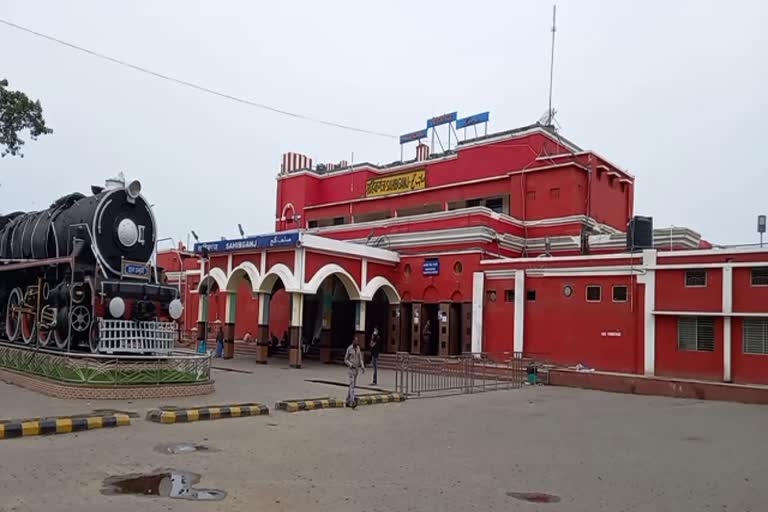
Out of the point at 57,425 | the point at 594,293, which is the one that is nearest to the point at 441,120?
the point at 594,293

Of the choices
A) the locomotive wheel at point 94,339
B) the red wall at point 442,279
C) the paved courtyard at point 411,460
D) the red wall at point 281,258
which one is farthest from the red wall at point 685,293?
the locomotive wheel at point 94,339

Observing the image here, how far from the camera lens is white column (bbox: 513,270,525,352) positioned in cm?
2456

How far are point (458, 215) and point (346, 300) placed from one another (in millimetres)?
6777

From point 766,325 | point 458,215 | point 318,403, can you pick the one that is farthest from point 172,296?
point 766,325

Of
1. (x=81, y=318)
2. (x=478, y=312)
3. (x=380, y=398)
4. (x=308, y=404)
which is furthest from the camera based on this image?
(x=478, y=312)

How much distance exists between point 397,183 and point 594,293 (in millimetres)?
15384

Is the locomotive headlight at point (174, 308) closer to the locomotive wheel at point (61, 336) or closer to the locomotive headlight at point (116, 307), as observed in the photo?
the locomotive headlight at point (116, 307)

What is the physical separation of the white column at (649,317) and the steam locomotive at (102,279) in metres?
14.6

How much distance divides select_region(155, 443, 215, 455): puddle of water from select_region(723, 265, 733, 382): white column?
16439mm

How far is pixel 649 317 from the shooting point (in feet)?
70.6

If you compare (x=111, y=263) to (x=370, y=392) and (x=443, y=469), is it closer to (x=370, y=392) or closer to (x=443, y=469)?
(x=370, y=392)

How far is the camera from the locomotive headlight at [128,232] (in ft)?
52.6

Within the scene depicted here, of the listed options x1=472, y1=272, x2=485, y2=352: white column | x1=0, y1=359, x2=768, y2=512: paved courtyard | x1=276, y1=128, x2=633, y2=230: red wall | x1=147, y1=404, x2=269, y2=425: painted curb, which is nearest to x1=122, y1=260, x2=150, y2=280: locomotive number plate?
x1=0, y1=359, x2=768, y2=512: paved courtyard

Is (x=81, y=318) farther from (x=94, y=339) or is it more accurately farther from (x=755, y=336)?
(x=755, y=336)
